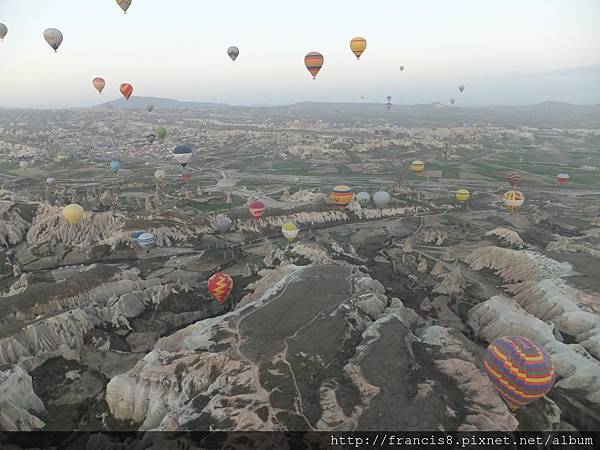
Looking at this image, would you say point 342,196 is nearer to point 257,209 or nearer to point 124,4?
point 257,209

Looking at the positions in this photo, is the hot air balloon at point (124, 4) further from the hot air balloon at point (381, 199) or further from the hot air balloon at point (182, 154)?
the hot air balloon at point (381, 199)

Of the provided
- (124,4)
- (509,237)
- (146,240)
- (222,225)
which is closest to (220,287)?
(146,240)

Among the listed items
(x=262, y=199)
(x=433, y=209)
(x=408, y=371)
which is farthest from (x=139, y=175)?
(x=408, y=371)

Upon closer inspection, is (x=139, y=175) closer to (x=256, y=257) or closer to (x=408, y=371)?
(x=256, y=257)

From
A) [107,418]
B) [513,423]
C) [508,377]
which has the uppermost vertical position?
[508,377]

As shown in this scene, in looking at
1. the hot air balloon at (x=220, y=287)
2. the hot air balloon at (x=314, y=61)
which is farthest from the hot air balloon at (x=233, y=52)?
the hot air balloon at (x=220, y=287)

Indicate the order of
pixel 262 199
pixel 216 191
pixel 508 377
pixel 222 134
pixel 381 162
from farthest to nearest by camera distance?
pixel 222 134, pixel 381 162, pixel 216 191, pixel 262 199, pixel 508 377
